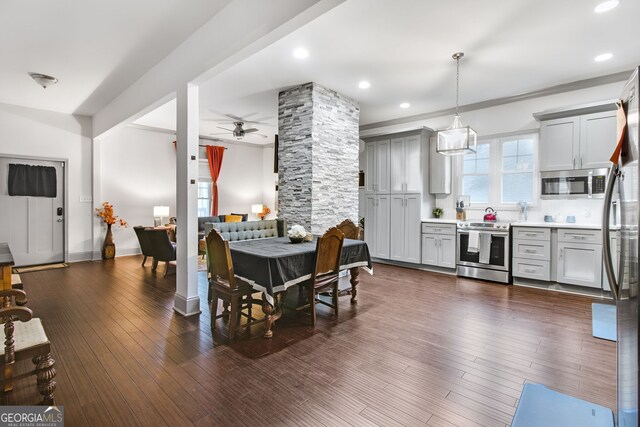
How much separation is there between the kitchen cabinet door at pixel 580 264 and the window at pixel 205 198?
308 inches

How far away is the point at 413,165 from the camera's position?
591 centimetres

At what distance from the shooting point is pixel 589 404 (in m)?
1.94

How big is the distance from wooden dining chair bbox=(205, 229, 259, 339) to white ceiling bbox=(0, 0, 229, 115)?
2.08m

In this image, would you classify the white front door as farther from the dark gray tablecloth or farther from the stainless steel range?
the stainless steel range

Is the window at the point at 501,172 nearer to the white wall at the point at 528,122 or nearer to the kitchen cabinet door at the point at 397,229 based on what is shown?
the white wall at the point at 528,122

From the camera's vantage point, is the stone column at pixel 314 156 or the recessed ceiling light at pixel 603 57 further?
the stone column at pixel 314 156

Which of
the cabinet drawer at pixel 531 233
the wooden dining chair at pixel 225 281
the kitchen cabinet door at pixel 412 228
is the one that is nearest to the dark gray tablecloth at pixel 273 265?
the wooden dining chair at pixel 225 281

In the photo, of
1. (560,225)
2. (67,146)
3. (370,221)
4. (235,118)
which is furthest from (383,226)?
(67,146)

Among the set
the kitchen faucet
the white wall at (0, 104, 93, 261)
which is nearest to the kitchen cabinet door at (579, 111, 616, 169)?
the kitchen faucet

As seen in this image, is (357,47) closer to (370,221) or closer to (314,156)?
(314,156)

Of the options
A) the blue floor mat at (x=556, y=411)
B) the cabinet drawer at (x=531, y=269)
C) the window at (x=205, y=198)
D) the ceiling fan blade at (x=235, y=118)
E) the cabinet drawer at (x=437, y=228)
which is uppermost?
the ceiling fan blade at (x=235, y=118)

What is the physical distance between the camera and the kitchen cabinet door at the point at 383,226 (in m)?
6.25

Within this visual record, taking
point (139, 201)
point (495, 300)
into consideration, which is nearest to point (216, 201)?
point (139, 201)

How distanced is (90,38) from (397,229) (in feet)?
17.4
